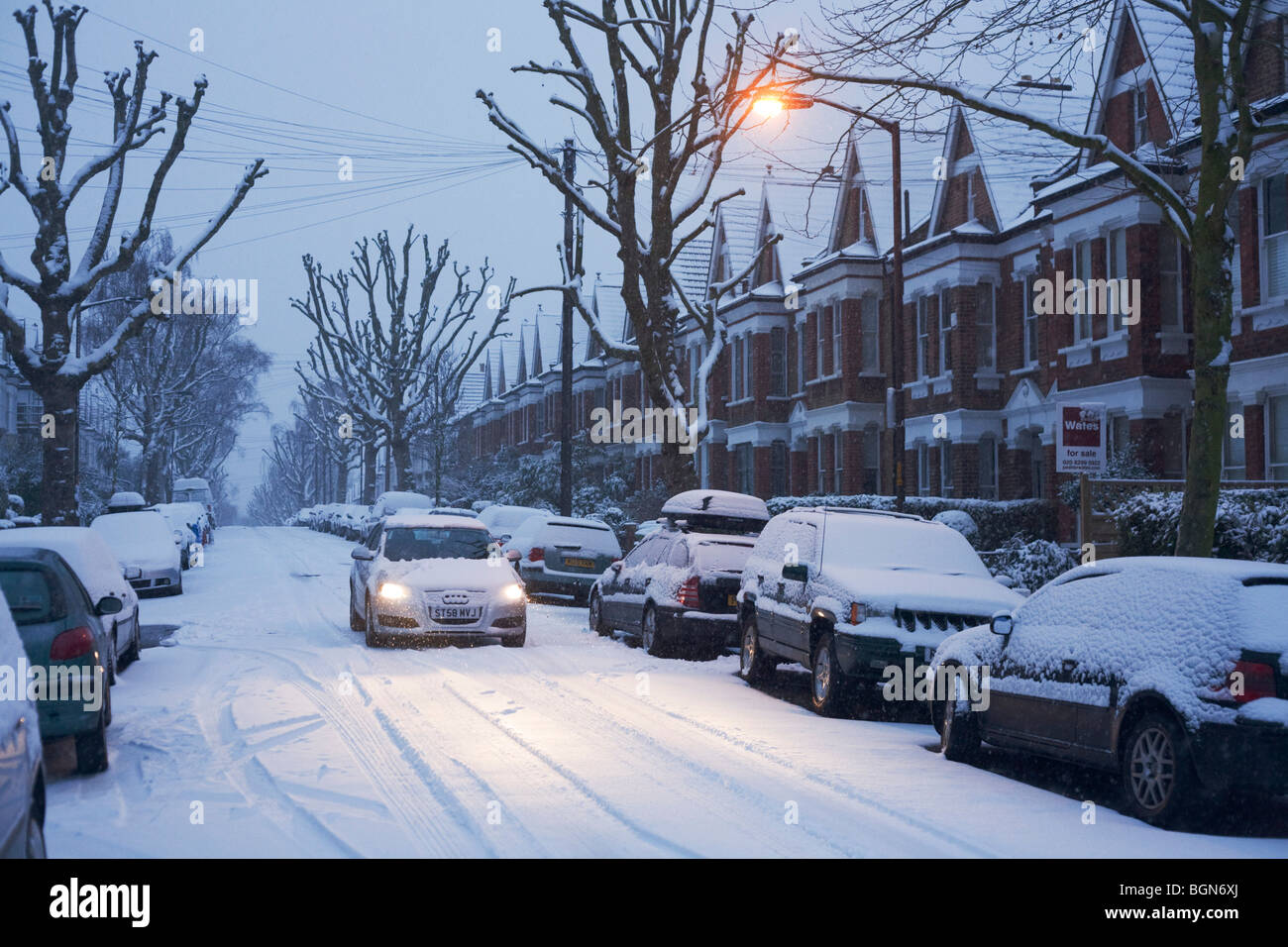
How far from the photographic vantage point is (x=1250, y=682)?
7340 millimetres

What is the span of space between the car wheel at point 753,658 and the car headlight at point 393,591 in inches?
166

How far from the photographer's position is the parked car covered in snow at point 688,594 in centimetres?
1566

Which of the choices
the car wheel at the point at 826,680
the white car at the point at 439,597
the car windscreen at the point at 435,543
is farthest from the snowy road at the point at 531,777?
the car windscreen at the point at 435,543

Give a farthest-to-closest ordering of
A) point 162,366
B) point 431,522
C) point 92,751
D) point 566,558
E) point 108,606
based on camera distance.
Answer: point 162,366, point 566,558, point 431,522, point 108,606, point 92,751

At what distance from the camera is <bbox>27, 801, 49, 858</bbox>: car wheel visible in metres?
4.86

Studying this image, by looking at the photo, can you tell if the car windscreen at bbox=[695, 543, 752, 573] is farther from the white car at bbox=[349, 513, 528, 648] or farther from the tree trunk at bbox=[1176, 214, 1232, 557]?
the tree trunk at bbox=[1176, 214, 1232, 557]

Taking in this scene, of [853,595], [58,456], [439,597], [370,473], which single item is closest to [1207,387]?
[853,595]

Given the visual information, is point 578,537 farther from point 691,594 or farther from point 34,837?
point 34,837

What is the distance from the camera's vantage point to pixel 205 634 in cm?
1778

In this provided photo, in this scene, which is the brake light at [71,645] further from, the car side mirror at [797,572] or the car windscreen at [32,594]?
the car side mirror at [797,572]

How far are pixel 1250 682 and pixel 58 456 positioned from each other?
64.1 ft

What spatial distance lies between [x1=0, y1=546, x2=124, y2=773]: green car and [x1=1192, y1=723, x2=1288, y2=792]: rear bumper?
6.73 metres
